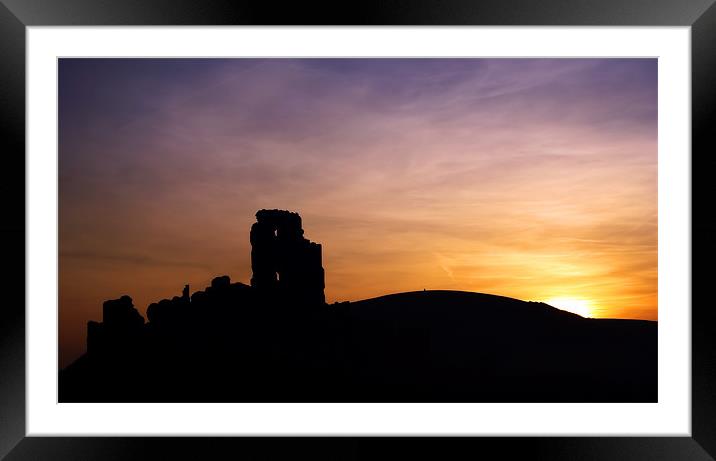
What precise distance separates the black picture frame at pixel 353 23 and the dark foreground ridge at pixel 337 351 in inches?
527

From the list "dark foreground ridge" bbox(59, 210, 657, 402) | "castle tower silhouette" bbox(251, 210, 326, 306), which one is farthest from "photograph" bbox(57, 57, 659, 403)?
"castle tower silhouette" bbox(251, 210, 326, 306)

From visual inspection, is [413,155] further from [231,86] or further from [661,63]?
[661,63]

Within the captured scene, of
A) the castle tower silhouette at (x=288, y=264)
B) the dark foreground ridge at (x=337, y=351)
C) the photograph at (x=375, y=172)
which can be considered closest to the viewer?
the photograph at (x=375, y=172)

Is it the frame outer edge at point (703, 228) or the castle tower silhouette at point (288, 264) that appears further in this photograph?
the castle tower silhouette at point (288, 264)

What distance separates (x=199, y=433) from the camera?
6.67 feet

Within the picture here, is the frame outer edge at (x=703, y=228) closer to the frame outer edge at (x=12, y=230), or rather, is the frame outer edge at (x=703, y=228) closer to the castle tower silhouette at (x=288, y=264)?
the frame outer edge at (x=12, y=230)

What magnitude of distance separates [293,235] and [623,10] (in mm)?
14777

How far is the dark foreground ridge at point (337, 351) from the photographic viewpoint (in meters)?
16.3

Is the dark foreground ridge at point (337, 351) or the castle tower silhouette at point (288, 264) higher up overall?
the castle tower silhouette at point (288, 264)

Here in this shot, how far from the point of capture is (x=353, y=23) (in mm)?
1940

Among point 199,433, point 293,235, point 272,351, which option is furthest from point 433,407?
point 272,351

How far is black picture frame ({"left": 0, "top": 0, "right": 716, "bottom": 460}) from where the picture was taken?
192 cm

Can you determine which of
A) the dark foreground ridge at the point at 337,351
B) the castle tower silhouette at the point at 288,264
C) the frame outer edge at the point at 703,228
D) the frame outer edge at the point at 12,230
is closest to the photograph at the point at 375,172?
the frame outer edge at the point at 12,230

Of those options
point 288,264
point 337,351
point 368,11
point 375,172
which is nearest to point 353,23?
point 368,11
